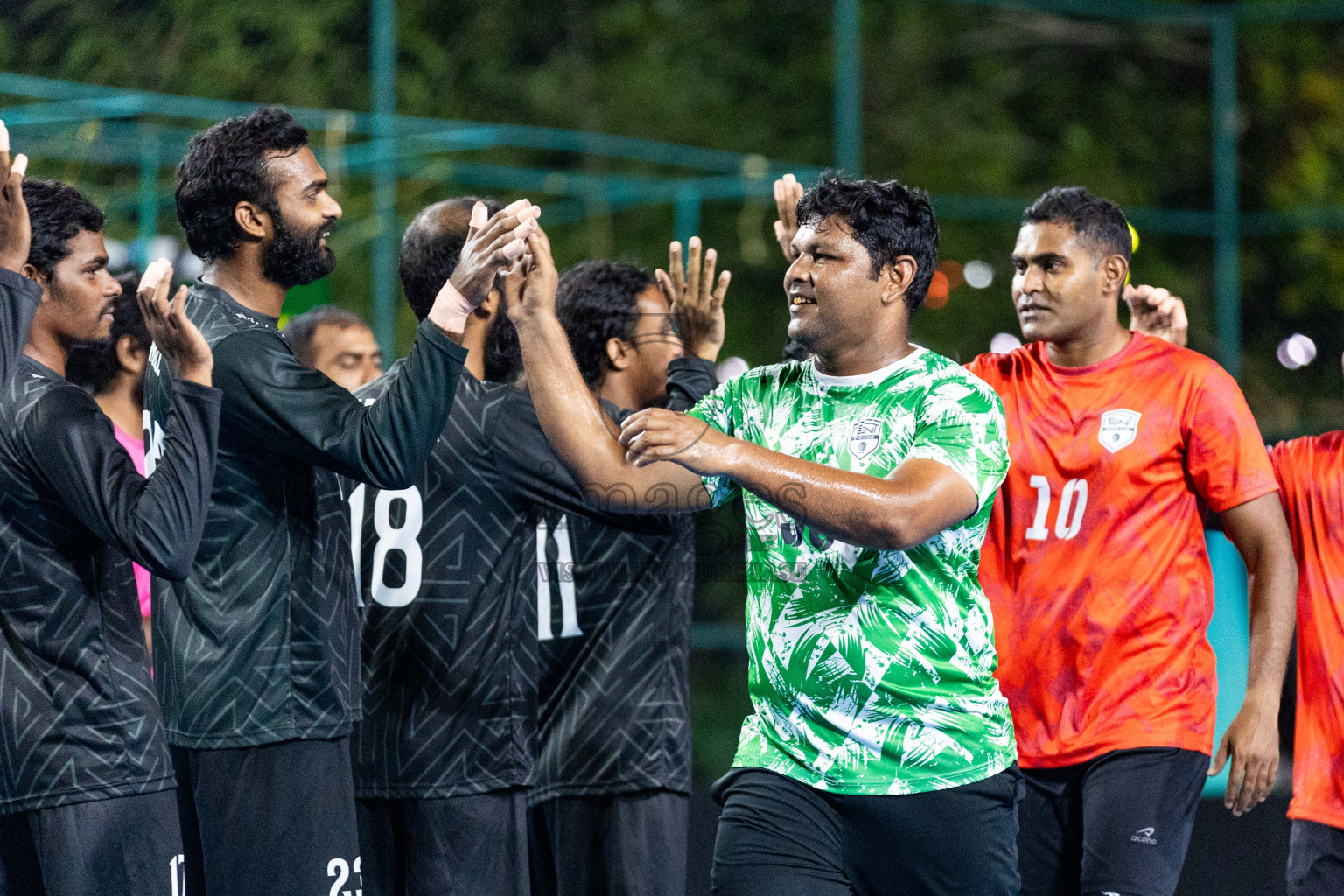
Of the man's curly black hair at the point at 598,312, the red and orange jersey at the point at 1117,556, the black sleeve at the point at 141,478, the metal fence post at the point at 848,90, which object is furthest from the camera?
the metal fence post at the point at 848,90

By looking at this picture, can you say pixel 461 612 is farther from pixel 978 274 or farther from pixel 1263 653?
pixel 978 274

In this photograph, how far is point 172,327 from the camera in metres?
2.92

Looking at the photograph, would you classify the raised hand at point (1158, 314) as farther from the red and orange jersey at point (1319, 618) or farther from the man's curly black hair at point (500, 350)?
the man's curly black hair at point (500, 350)

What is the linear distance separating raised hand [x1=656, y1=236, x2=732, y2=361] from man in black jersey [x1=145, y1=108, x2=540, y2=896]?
3.07 ft

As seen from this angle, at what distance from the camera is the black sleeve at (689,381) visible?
386 centimetres

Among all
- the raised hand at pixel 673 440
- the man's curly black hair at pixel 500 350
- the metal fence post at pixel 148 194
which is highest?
the metal fence post at pixel 148 194

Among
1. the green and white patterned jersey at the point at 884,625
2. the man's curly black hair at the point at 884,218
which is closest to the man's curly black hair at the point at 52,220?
the green and white patterned jersey at the point at 884,625

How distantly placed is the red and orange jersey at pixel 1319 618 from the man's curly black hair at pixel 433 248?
216 centimetres

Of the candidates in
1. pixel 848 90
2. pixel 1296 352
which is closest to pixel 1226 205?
pixel 1296 352

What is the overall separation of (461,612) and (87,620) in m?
0.79

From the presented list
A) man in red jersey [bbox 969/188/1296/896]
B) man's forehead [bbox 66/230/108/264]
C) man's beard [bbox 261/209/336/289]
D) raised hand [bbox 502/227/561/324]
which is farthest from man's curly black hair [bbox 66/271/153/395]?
man in red jersey [bbox 969/188/1296/896]

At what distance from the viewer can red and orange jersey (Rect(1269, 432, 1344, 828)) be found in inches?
152

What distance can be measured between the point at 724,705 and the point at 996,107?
34.2 ft

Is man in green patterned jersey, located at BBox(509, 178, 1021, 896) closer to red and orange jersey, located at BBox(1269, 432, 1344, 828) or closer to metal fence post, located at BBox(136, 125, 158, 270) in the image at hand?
red and orange jersey, located at BBox(1269, 432, 1344, 828)
